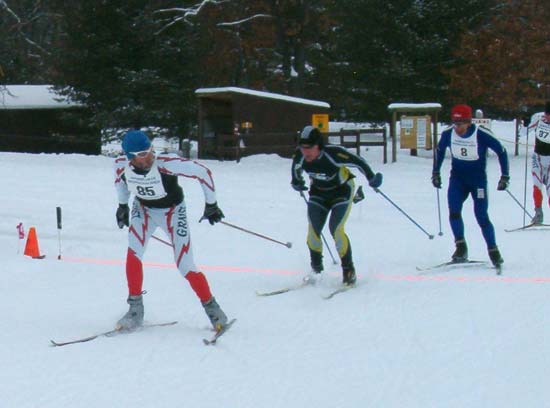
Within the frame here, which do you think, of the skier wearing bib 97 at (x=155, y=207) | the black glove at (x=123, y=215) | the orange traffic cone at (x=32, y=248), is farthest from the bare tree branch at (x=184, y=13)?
the skier wearing bib 97 at (x=155, y=207)

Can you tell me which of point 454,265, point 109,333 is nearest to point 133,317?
point 109,333

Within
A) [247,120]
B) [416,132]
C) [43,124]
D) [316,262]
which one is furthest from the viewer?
[43,124]

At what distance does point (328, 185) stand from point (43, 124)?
25080 mm

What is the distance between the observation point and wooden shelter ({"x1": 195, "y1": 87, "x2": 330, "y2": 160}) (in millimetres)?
24281

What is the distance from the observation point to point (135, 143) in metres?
6.31

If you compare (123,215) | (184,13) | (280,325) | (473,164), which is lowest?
(280,325)

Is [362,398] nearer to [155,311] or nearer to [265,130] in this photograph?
[155,311]

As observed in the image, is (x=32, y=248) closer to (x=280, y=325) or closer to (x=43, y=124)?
(x=280, y=325)

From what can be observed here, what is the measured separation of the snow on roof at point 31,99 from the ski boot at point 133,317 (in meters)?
24.6

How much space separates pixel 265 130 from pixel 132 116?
244 inches

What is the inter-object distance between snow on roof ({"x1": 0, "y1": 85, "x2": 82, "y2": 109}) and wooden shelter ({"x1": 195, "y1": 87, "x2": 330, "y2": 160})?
766cm

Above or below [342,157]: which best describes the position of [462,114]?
above

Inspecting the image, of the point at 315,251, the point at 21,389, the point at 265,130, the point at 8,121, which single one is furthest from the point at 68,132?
the point at 21,389

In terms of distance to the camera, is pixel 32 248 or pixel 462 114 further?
pixel 32 248
